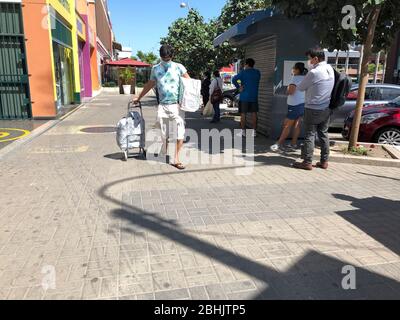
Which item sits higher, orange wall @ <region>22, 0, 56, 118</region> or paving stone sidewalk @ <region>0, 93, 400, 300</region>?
orange wall @ <region>22, 0, 56, 118</region>

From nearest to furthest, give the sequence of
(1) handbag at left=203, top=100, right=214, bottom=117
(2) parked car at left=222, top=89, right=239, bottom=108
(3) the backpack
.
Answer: (3) the backpack → (1) handbag at left=203, top=100, right=214, bottom=117 → (2) parked car at left=222, top=89, right=239, bottom=108

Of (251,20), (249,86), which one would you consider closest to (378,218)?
(249,86)

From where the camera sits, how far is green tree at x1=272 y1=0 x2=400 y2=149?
244 inches

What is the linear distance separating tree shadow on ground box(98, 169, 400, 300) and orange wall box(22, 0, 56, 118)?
9217 millimetres

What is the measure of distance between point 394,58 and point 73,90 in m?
28.9

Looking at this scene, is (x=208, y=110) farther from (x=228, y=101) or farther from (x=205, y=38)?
(x=205, y=38)

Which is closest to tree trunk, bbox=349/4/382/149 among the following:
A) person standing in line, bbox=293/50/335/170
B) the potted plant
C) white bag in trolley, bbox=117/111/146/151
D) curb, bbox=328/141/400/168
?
curb, bbox=328/141/400/168

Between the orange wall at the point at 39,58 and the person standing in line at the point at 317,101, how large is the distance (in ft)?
27.5

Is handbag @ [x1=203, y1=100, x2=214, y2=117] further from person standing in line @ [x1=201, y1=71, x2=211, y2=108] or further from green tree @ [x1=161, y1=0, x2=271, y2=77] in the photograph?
green tree @ [x1=161, y1=0, x2=271, y2=77]

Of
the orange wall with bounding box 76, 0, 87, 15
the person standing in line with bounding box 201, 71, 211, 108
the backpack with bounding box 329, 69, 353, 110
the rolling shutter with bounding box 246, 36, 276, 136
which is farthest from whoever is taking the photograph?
the orange wall with bounding box 76, 0, 87, 15

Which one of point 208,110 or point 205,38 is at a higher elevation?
point 205,38

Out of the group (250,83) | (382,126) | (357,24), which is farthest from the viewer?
(250,83)

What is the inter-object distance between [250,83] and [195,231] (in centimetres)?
594

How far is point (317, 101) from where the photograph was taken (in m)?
5.89
